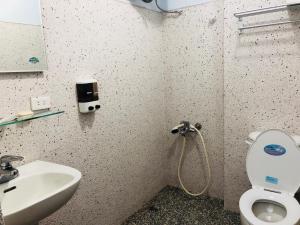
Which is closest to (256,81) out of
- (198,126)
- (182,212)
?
(198,126)

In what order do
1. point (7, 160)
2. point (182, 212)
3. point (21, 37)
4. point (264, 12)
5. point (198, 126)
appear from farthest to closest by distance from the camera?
1. point (198, 126)
2. point (182, 212)
3. point (264, 12)
4. point (21, 37)
5. point (7, 160)

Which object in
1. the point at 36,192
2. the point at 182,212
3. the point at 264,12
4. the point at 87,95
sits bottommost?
the point at 182,212

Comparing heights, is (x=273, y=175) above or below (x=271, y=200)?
above

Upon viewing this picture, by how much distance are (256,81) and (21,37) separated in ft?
5.25

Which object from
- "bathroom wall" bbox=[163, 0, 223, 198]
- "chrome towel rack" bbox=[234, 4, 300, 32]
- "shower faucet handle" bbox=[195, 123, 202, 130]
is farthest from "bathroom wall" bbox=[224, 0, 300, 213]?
"shower faucet handle" bbox=[195, 123, 202, 130]

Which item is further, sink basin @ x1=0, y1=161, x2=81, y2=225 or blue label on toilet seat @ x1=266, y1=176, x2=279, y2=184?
blue label on toilet seat @ x1=266, y1=176, x2=279, y2=184

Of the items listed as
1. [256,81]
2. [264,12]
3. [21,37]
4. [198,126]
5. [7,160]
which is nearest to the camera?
[7,160]

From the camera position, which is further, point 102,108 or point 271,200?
point 102,108

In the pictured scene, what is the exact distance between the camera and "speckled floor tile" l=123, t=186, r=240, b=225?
6.33 feet

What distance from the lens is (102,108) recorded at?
65.9 inches

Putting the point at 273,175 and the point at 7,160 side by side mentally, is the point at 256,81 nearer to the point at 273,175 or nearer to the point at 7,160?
the point at 273,175

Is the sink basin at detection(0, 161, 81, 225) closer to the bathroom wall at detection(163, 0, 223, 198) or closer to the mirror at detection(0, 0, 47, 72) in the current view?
the mirror at detection(0, 0, 47, 72)

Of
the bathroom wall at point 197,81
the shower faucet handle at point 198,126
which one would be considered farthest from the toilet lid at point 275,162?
the shower faucet handle at point 198,126

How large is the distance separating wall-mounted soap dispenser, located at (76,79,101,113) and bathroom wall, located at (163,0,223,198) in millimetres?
1010
